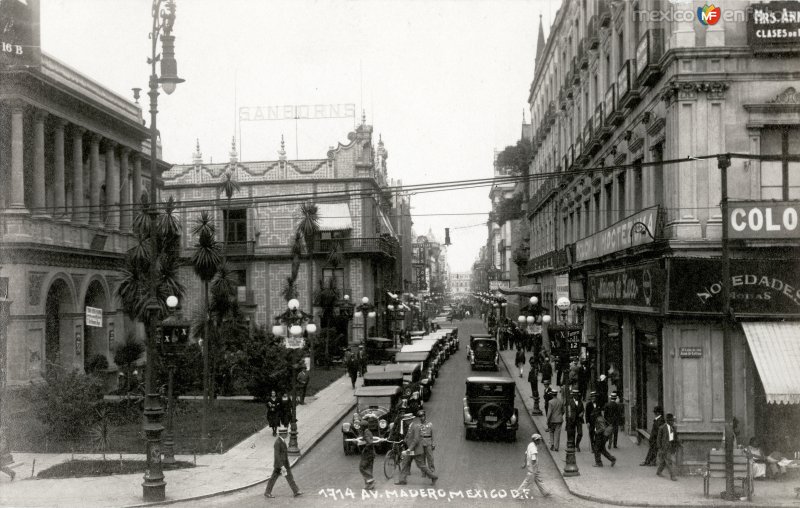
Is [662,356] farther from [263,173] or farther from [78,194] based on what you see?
[263,173]

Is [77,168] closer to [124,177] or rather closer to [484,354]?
[124,177]

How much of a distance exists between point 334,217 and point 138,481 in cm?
3835

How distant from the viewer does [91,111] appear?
124ft

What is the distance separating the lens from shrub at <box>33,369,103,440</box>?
21453 mm

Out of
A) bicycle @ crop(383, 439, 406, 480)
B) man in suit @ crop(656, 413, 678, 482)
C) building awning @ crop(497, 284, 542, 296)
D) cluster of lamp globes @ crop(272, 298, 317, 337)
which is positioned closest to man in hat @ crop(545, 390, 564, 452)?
man in suit @ crop(656, 413, 678, 482)

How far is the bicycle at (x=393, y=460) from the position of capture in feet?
61.3

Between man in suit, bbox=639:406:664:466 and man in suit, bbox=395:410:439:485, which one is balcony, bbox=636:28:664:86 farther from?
man in suit, bbox=395:410:439:485

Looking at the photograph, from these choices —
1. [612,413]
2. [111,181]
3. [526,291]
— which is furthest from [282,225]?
[612,413]

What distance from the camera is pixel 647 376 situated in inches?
883

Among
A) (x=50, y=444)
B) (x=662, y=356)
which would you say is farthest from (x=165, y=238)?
(x=662, y=356)

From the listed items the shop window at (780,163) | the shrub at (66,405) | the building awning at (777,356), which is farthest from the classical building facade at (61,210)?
the shop window at (780,163)

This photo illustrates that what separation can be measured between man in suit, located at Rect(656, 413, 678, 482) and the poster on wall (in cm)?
2173

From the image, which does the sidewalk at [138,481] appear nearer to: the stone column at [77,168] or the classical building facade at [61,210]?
the classical building facade at [61,210]

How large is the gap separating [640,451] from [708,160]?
8059mm
